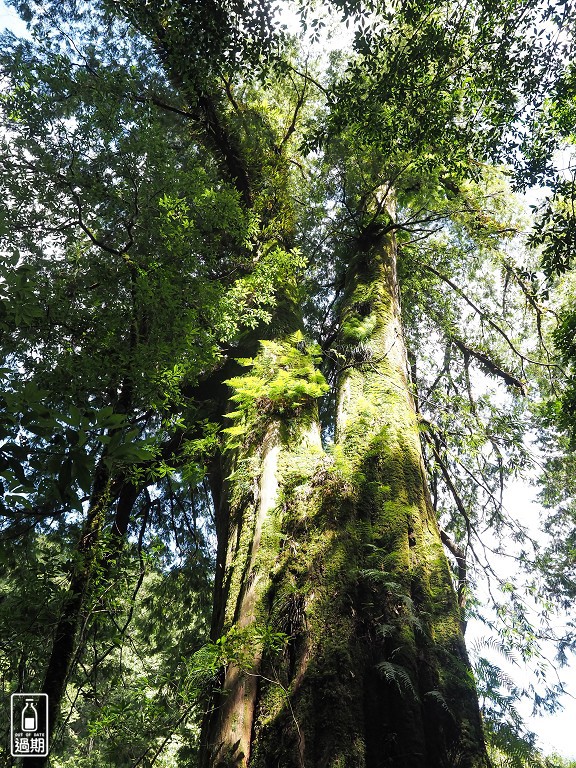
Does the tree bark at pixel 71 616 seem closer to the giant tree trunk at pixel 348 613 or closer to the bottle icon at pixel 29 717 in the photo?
the bottle icon at pixel 29 717

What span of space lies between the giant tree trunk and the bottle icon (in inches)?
50.9

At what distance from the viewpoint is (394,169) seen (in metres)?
8.20

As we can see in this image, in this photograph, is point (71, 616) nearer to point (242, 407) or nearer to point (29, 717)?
point (29, 717)

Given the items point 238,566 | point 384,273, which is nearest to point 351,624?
point 238,566

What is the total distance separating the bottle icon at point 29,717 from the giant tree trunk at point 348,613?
50.9 inches

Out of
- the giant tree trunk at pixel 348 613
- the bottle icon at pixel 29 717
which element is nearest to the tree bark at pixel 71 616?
the bottle icon at pixel 29 717

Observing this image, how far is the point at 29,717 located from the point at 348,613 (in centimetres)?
244

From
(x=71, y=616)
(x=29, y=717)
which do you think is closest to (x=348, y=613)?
(x=71, y=616)

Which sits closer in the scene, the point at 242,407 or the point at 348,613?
the point at 348,613

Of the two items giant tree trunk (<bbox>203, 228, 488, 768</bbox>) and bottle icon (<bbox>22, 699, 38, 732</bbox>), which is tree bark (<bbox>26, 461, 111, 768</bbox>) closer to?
bottle icon (<bbox>22, 699, 38, 732</bbox>)

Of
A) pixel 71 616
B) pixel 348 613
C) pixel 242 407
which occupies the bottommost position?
pixel 348 613

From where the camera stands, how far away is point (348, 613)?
3561mm

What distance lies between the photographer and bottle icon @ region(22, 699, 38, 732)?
140 inches

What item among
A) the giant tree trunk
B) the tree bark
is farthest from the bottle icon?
the giant tree trunk
